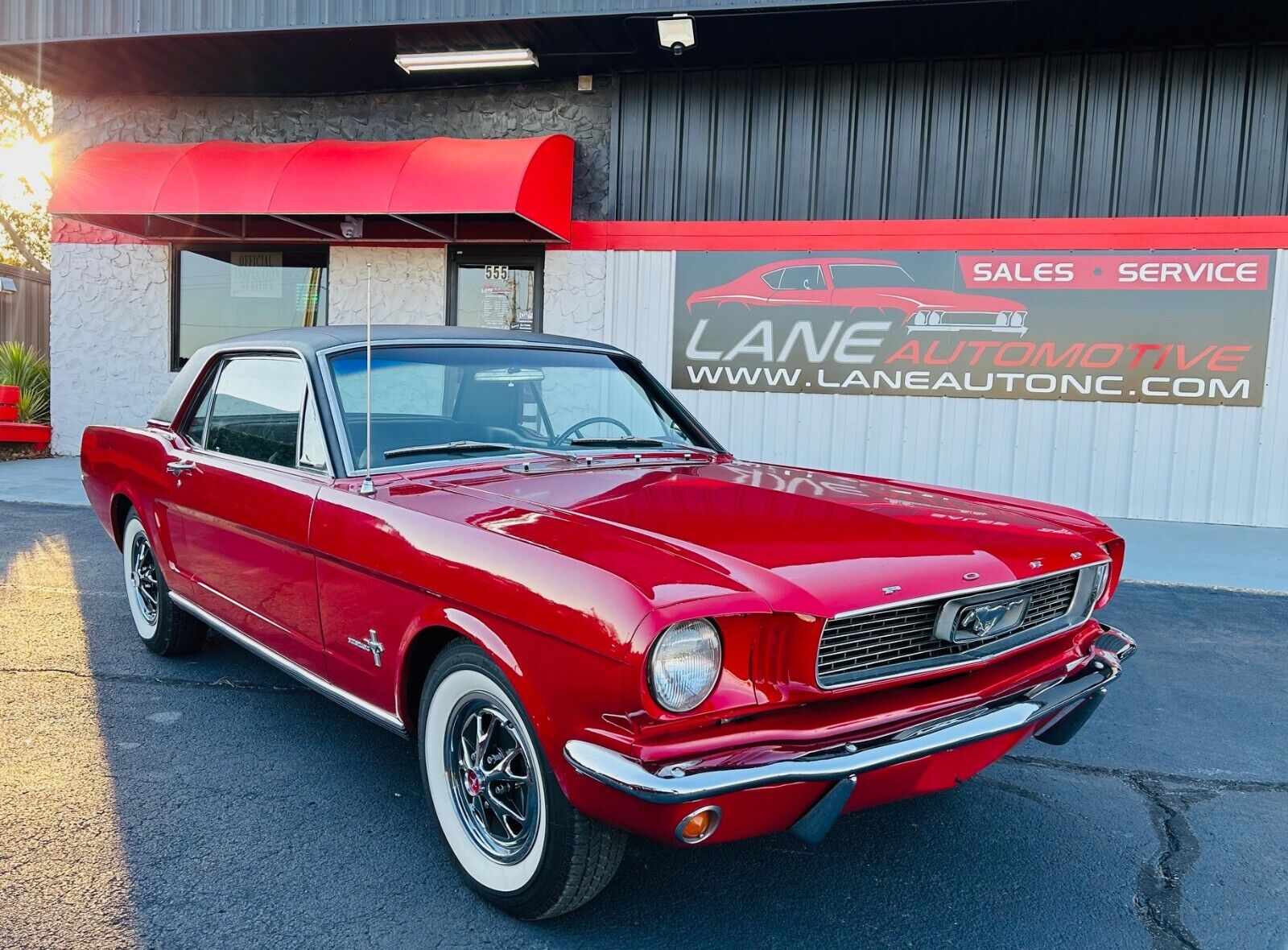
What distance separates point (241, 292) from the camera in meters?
11.4

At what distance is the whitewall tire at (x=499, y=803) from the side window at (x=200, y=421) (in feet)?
6.69

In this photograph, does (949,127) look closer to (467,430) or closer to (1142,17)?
(1142,17)

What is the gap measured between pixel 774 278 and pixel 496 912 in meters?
8.15

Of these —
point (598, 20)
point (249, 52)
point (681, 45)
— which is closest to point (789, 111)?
point (681, 45)

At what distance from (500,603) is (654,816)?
600 mm

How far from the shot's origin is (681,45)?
907 centimetres

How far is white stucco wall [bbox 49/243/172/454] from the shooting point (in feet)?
37.3

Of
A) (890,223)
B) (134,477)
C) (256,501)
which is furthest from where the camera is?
(890,223)

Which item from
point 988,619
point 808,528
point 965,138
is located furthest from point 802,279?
point 988,619

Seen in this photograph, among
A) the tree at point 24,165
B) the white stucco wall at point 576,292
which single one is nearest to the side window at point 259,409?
the white stucco wall at point 576,292

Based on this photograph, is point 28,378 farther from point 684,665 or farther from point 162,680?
point 684,665

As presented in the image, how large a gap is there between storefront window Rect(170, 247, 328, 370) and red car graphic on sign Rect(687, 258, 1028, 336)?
4675 mm

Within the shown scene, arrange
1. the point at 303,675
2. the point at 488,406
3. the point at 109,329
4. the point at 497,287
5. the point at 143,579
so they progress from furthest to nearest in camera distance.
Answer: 1. the point at 109,329
2. the point at 497,287
3. the point at 143,579
4. the point at 488,406
5. the point at 303,675

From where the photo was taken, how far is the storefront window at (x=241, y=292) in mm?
11148
